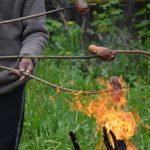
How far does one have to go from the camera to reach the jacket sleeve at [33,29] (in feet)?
6.99

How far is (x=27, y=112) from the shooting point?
12.7ft

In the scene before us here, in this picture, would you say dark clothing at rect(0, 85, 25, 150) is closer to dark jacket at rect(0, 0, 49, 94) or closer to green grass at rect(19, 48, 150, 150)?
dark jacket at rect(0, 0, 49, 94)

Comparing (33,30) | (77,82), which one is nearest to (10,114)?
(33,30)

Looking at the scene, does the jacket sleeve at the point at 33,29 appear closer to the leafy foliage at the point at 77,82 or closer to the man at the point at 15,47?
the man at the point at 15,47

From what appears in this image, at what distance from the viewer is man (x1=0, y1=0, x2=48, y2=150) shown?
2.11 m

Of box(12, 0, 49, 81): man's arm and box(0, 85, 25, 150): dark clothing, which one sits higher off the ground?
box(12, 0, 49, 81): man's arm

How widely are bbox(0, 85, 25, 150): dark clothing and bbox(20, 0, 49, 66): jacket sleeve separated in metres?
0.27

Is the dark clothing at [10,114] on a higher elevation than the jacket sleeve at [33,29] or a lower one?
lower

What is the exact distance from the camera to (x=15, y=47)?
215 cm

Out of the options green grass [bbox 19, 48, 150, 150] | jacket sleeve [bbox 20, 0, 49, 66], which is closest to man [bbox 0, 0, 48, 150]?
jacket sleeve [bbox 20, 0, 49, 66]

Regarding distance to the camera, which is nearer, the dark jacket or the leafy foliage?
the dark jacket

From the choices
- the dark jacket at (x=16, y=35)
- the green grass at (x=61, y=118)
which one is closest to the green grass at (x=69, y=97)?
the green grass at (x=61, y=118)

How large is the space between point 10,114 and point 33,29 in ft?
1.69

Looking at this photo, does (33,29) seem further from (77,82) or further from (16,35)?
(77,82)
